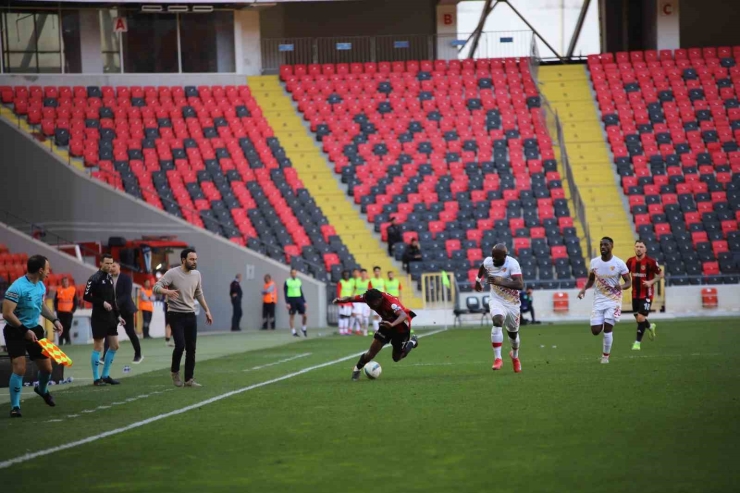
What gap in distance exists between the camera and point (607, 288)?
18.5 meters

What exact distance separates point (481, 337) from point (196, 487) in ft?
65.2

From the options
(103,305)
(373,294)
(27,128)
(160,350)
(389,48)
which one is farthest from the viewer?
(389,48)

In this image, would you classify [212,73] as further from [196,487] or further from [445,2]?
[196,487]

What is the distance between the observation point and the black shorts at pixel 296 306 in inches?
1294

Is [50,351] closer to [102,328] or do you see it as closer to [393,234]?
[102,328]

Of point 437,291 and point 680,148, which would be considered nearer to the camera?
point 437,291

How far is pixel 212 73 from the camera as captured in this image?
45.0m

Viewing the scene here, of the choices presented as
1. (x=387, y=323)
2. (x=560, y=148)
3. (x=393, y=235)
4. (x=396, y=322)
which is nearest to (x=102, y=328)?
(x=387, y=323)

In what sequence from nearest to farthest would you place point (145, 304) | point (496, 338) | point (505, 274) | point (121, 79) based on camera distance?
point (505, 274)
point (496, 338)
point (145, 304)
point (121, 79)

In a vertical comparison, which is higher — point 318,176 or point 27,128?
point 27,128

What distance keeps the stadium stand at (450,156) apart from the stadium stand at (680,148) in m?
2.76

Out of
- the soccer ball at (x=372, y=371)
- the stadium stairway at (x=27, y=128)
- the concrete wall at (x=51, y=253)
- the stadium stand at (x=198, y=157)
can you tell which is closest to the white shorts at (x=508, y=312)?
the soccer ball at (x=372, y=371)

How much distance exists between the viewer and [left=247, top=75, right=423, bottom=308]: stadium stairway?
38.4 metres

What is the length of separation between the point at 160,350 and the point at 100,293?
931 cm
